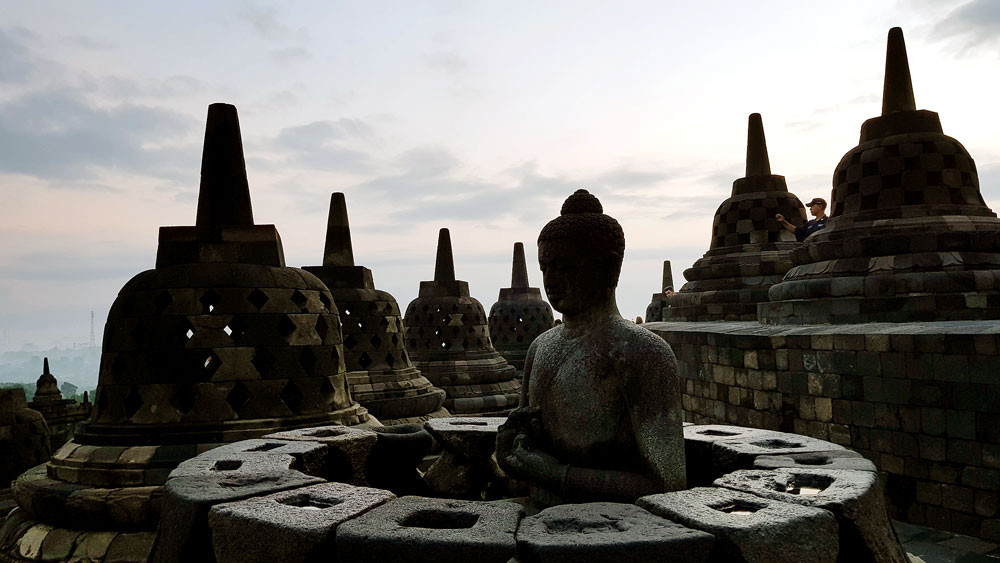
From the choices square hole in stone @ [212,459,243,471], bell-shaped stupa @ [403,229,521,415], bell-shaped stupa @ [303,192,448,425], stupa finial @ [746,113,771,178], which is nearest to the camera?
square hole in stone @ [212,459,243,471]

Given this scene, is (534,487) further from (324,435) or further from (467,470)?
(324,435)

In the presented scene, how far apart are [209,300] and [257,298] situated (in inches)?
13.1

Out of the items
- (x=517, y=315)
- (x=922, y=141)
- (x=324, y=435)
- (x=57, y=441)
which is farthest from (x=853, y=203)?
(x=57, y=441)

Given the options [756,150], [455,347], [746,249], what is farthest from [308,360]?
[756,150]

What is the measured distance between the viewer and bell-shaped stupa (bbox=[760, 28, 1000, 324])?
6609mm

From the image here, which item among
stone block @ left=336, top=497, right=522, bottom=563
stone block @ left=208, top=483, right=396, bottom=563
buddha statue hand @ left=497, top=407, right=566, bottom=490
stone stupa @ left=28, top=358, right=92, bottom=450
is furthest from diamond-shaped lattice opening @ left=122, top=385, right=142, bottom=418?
stone stupa @ left=28, top=358, right=92, bottom=450

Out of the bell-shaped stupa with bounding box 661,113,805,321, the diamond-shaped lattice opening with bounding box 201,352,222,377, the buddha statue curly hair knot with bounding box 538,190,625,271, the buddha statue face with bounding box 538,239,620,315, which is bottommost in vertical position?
the diamond-shaped lattice opening with bounding box 201,352,222,377

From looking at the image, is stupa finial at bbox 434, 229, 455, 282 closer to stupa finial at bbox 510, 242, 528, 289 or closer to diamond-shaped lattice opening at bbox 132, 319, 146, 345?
stupa finial at bbox 510, 242, 528, 289

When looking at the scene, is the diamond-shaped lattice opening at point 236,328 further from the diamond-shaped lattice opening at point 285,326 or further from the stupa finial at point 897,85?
the stupa finial at point 897,85

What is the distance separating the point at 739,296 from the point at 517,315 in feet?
22.4

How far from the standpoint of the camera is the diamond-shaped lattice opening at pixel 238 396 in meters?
4.77

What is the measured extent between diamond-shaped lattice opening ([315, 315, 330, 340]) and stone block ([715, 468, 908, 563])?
368 centimetres

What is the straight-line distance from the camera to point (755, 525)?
191cm

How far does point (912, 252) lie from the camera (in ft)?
22.9
